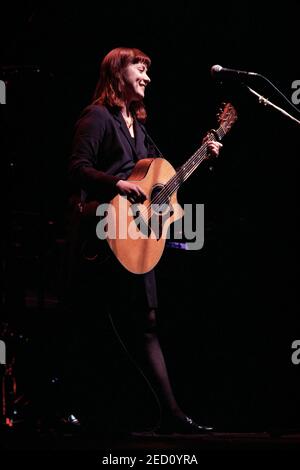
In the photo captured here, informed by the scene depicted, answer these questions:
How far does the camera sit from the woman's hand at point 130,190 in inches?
137

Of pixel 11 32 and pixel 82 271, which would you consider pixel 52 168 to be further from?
pixel 82 271

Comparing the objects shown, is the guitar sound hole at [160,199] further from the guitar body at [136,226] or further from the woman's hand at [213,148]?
the woman's hand at [213,148]

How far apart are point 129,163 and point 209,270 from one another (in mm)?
1065

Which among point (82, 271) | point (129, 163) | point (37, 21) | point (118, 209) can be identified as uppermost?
point (37, 21)

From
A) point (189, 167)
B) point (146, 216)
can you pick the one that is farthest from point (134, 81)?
point (146, 216)

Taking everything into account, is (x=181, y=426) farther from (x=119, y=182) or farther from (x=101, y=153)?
(x=101, y=153)

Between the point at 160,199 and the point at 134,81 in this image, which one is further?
the point at 134,81

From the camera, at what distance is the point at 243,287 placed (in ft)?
15.4

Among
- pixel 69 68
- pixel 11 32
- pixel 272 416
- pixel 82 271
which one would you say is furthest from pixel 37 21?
pixel 272 416

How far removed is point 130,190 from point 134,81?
2.39 feet

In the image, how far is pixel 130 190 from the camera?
350cm

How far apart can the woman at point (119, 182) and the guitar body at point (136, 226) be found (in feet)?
0.17

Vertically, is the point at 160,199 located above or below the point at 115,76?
below

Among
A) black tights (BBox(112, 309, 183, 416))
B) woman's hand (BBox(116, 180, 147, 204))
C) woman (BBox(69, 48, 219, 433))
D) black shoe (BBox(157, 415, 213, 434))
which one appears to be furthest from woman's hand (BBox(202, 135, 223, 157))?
black shoe (BBox(157, 415, 213, 434))
